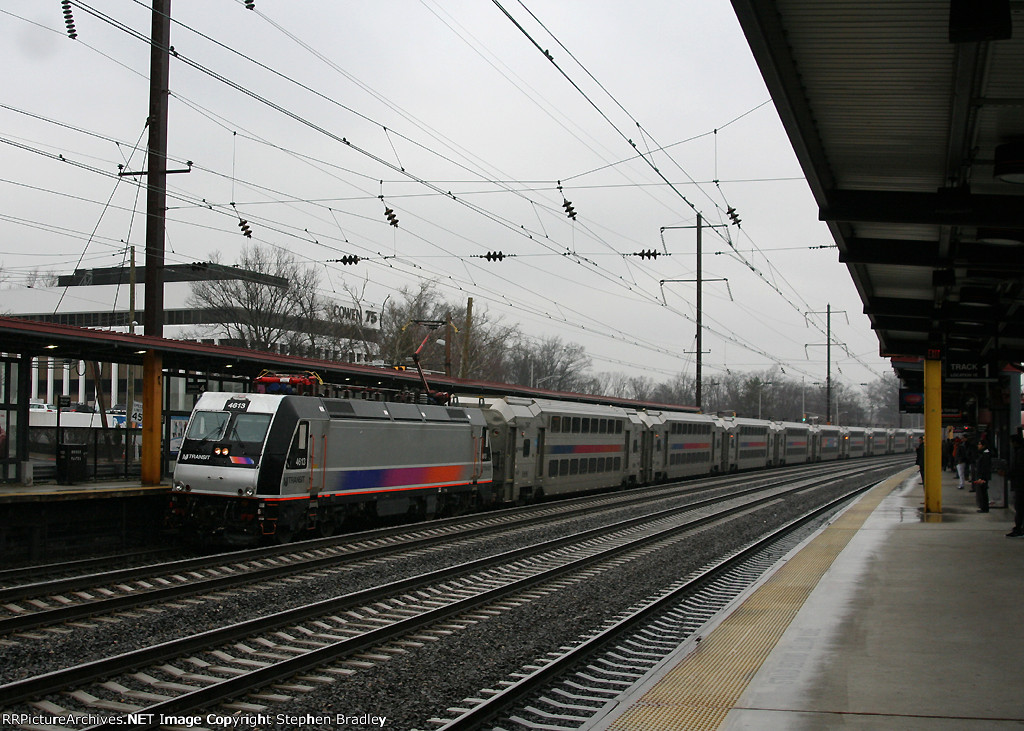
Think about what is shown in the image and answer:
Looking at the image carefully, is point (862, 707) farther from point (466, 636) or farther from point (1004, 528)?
point (1004, 528)

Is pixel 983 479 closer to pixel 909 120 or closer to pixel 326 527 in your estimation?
pixel 326 527

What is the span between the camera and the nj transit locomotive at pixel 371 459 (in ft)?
52.3

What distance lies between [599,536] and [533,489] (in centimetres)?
790

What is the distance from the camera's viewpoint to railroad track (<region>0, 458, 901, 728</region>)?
7438 mm

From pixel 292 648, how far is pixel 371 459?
30.9ft

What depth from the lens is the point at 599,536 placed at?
19.4 metres

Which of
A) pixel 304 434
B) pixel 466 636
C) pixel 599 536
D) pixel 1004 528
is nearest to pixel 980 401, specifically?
pixel 1004 528

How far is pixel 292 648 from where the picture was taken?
9.28m

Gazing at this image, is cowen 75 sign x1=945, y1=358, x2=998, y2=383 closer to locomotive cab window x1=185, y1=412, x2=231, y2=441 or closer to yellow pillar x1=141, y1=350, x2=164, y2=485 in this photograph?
locomotive cab window x1=185, y1=412, x2=231, y2=441

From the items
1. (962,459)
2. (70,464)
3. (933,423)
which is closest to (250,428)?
(70,464)

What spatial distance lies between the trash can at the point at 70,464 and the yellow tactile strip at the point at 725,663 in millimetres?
13073

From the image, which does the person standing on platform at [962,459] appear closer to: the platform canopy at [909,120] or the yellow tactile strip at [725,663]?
the platform canopy at [909,120]

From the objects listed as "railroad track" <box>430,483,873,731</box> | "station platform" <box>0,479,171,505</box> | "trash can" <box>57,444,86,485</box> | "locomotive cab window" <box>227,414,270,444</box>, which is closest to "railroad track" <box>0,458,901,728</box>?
"railroad track" <box>430,483,873,731</box>

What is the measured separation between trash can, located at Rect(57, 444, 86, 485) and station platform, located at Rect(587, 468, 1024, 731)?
13.0 m
